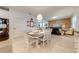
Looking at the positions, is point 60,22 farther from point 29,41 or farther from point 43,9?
point 29,41

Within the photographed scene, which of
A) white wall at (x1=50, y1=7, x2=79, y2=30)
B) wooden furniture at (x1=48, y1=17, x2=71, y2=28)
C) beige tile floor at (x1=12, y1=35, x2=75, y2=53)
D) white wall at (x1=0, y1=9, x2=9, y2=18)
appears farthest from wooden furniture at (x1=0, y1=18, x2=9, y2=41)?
white wall at (x1=50, y1=7, x2=79, y2=30)

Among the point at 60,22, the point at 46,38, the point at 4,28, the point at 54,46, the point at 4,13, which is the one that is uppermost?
the point at 4,13

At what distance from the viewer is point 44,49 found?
5.87 feet

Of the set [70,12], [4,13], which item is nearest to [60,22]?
[70,12]

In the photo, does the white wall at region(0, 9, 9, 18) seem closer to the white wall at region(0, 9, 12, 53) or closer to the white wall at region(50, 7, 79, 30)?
the white wall at region(0, 9, 12, 53)

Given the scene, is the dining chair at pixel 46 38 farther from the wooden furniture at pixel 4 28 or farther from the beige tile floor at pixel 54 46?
the wooden furniture at pixel 4 28

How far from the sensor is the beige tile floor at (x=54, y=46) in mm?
1738

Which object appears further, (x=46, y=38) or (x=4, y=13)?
(x=46, y=38)

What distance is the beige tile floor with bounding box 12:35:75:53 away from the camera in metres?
1.74

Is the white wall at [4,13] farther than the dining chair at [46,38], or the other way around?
the dining chair at [46,38]

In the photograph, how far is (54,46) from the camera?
5.89 feet

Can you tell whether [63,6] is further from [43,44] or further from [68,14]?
[43,44]

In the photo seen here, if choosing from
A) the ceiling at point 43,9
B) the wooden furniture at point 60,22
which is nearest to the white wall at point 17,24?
the ceiling at point 43,9
